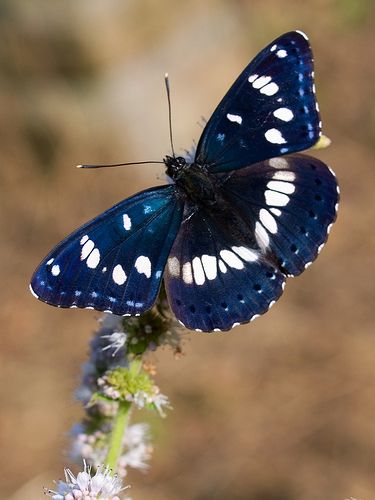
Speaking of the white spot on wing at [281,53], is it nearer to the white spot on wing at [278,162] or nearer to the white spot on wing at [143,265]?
the white spot on wing at [278,162]

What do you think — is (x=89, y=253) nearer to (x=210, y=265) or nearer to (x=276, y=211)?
(x=210, y=265)

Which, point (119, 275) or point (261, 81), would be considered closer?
point (119, 275)

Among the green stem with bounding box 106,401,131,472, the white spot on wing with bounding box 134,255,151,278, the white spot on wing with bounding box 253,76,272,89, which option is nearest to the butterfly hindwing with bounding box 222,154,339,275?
the white spot on wing with bounding box 253,76,272,89

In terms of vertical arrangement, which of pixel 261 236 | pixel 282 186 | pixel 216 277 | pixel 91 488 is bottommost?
pixel 91 488

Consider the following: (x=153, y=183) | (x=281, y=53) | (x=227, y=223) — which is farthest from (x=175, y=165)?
Answer: (x=153, y=183)

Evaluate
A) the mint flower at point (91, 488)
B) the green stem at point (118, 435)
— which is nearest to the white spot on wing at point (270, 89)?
the green stem at point (118, 435)

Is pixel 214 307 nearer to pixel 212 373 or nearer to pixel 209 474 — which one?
pixel 209 474
